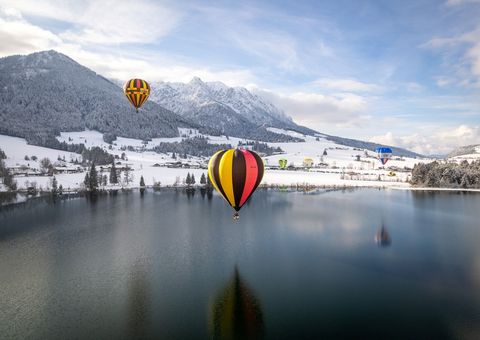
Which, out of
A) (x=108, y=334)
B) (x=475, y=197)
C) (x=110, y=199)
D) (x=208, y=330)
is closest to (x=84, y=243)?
(x=108, y=334)

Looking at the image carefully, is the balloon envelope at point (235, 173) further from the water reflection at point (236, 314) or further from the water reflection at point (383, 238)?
the water reflection at point (383, 238)

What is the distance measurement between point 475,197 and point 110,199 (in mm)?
96206

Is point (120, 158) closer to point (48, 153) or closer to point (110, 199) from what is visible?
point (48, 153)

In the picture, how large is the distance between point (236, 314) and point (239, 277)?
6748 mm

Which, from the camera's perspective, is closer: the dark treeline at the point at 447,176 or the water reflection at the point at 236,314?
the water reflection at the point at 236,314

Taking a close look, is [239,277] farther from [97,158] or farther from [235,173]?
[97,158]

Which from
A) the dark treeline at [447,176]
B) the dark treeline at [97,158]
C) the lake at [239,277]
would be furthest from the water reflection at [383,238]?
the dark treeline at [97,158]

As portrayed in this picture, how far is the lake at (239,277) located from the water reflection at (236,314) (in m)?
0.10

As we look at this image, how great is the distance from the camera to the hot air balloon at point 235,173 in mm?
36319

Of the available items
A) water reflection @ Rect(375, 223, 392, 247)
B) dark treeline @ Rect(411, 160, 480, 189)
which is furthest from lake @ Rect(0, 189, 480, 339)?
dark treeline @ Rect(411, 160, 480, 189)

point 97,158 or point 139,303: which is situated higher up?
point 97,158

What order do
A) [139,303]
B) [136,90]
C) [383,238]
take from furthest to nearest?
[136,90] < [383,238] < [139,303]

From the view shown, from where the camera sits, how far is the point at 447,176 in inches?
4646

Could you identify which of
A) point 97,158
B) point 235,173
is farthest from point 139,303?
point 97,158
